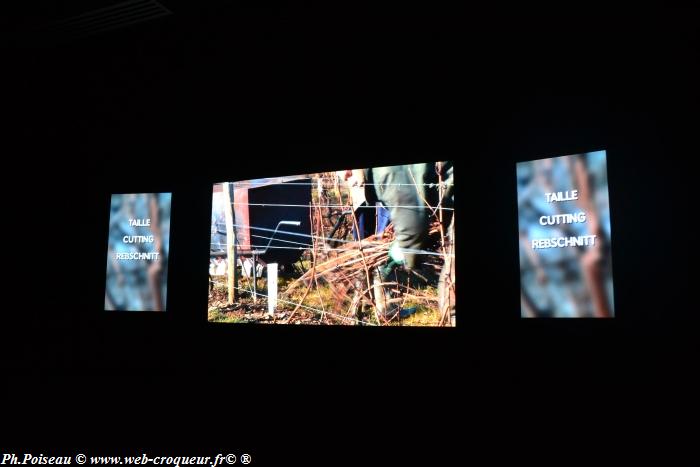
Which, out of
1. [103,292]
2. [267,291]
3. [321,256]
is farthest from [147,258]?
[321,256]

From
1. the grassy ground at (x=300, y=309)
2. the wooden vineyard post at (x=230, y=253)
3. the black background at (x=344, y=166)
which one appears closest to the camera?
the black background at (x=344, y=166)

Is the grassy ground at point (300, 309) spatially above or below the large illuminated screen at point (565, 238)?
below

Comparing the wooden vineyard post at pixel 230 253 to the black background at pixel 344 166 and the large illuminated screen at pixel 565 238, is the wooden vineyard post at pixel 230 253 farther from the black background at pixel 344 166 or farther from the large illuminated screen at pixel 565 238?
the large illuminated screen at pixel 565 238

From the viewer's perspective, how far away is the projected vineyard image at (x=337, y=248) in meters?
3.46

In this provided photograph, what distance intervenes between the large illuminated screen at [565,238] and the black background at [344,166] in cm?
7

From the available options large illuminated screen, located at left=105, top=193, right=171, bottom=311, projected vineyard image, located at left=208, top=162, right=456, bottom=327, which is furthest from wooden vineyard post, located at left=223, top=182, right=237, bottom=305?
large illuminated screen, located at left=105, top=193, right=171, bottom=311

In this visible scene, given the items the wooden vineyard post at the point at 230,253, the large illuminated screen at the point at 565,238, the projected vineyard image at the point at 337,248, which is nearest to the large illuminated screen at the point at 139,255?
the projected vineyard image at the point at 337,248

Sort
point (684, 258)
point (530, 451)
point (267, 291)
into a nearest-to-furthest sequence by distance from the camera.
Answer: point (684, 258) < point (530, 451) < point (267, 291)

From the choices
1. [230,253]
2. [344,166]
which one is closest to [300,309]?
[230,253]

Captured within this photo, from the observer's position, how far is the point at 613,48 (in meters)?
3.10

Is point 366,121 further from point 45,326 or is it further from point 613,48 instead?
point 45,326

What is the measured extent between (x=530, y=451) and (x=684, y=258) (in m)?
1.21

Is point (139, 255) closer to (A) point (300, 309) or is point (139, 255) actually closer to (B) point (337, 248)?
(A) point (300, 309)

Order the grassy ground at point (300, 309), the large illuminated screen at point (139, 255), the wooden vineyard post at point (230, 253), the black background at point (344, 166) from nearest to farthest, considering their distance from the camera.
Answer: the black background at point (344, 166), the grassy ground at point (300, 309), the wooden vineyard post at point (230, 253), the large illuminated screen at point (139, 255)
